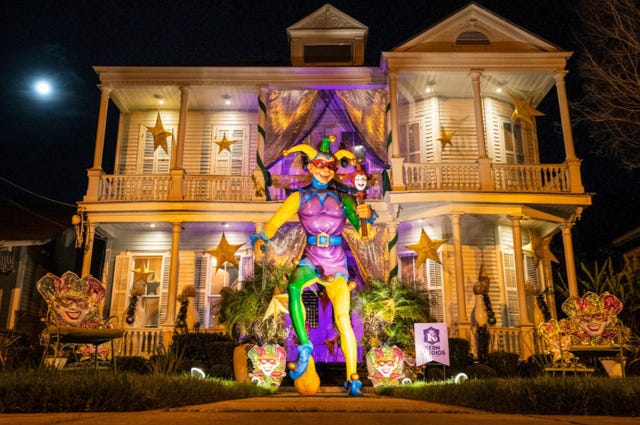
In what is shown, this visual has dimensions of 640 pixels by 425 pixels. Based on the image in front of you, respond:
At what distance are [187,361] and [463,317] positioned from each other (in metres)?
6.43

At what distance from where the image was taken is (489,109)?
16219mm

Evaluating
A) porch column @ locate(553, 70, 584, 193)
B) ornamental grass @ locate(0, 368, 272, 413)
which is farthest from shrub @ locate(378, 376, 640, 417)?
porch column @ locate(553, 70, 584, 193)

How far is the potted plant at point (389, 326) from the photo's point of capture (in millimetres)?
7957

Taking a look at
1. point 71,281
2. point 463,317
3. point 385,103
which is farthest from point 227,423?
point 385,103

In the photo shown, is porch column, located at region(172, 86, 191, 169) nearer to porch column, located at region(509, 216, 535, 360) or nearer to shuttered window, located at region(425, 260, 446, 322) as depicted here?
shuttered window, located at region(425, 260, 446, 322)

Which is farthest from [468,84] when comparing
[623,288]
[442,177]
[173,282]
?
[173,282]

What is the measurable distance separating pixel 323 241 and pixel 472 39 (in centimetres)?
1072

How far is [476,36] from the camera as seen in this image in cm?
1539

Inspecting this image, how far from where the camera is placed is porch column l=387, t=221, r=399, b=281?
12.9m

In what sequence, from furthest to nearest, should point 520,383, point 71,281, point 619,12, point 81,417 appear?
point 619,12
point 71,281
point 520,383
point 81,417

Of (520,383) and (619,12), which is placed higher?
(619,12)

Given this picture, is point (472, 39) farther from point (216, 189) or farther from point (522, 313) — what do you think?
point (216, 189)

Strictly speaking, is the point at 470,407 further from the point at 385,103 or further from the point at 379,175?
the point at 385,103

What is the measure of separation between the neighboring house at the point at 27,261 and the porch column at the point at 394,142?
413 inches
